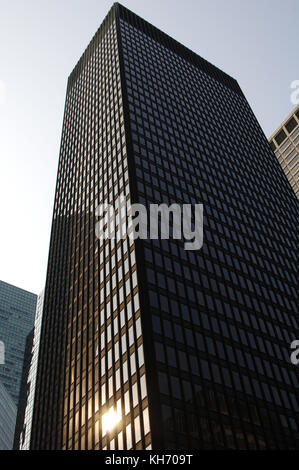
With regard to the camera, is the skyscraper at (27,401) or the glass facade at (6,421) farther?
the glass facade at (6,421)

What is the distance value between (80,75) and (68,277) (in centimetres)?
6784

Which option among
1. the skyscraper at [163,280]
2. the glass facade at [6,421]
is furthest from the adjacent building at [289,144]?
the glass facade at [6,421]

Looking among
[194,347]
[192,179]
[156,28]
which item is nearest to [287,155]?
[156,28]

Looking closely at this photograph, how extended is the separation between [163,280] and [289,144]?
132m

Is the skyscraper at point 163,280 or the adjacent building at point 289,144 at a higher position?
the adjacent building at point 289,144

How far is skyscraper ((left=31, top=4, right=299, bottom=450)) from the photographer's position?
55750 mm

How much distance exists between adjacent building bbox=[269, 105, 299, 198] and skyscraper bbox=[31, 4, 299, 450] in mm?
52579

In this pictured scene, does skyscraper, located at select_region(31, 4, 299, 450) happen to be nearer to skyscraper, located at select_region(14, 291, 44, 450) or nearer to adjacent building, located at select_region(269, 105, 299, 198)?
skyscraper, located at select_region(14, 291, 44, 450)

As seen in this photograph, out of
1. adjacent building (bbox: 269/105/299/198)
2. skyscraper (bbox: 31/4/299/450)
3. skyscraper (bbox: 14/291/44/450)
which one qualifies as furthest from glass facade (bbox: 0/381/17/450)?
adjacent building (bbox: 269/105/299/198)

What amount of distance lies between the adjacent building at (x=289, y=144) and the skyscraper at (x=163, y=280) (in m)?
52.6

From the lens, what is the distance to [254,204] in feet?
331

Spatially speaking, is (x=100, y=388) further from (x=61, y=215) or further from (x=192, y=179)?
(x=61, y=215)

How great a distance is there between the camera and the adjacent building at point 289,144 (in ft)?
580

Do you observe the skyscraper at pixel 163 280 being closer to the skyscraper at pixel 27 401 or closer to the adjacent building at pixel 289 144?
the skyscraper at pixel 27 401
